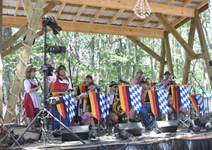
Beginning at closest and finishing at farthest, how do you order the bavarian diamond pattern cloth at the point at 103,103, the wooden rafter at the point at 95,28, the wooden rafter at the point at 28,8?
the wooden rafter at the point at 28,8, the bavarian diamond pattern cloth at the point at 103,103, the wooden rafter at the point at 95,28

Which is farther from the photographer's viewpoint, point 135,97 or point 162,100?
point 162,100

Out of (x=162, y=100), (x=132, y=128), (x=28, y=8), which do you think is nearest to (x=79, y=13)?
(x=28, y=8)

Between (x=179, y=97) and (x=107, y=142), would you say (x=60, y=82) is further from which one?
(x=179, y=97)

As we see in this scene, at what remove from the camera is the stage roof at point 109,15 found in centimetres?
682

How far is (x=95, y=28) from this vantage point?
840 centimetres

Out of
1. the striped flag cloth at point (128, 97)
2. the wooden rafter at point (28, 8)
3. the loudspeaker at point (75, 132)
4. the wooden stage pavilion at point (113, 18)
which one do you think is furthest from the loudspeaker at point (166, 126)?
the wooden rafter at point (28, 8)

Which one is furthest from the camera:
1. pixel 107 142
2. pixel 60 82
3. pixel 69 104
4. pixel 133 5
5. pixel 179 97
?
pixel 133 5

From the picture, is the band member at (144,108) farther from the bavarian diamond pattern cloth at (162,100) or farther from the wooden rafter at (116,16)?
the wooden rafter at (116,16)

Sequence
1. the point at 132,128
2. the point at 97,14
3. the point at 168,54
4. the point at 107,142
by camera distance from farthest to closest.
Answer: the point at 168,54, the point at 97,14, the point at 132,128, the point at 107,142

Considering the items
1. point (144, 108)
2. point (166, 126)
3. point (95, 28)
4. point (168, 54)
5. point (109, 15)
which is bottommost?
point (166, 126)

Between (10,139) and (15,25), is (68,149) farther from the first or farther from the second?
(15,25)

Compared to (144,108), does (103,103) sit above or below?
above

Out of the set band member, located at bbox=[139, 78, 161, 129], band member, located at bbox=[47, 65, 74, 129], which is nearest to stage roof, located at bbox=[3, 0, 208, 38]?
band member, located at bbox=[47, 65, 74, 129]

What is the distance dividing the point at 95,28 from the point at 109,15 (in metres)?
0.66
